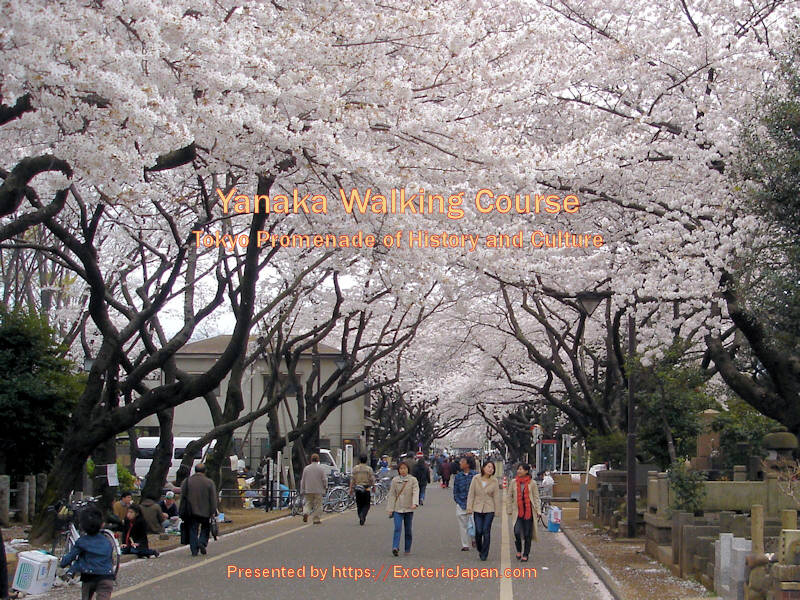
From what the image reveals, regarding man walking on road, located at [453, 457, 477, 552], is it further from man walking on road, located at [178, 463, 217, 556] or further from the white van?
the white van

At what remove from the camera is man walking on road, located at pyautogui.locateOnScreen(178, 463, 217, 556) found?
15430 millimetres

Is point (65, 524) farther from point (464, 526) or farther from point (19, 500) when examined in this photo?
point (19, 500)

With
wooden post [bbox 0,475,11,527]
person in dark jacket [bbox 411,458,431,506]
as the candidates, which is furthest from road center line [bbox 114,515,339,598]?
person in dark jacket [bbox 411,458,431,506]

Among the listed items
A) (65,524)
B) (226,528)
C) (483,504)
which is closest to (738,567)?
(483,504)

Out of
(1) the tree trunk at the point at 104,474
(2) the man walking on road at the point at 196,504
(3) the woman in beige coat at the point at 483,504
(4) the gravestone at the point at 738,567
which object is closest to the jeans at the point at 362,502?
(1) the tree trunk at the point at 104,474

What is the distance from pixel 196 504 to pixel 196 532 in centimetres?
57

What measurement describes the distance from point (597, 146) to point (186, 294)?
9118 millimetres

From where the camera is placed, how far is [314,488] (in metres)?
23.5

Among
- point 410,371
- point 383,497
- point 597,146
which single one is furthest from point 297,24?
point 410,371

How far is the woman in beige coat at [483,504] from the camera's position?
1498 cm

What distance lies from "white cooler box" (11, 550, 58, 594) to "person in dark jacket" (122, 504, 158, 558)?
150 inches

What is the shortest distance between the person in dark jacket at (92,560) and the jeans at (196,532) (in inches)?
265

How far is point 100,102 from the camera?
33.6ft

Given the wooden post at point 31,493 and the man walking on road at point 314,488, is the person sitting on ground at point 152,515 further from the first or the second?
the wooden post at point 31,493
